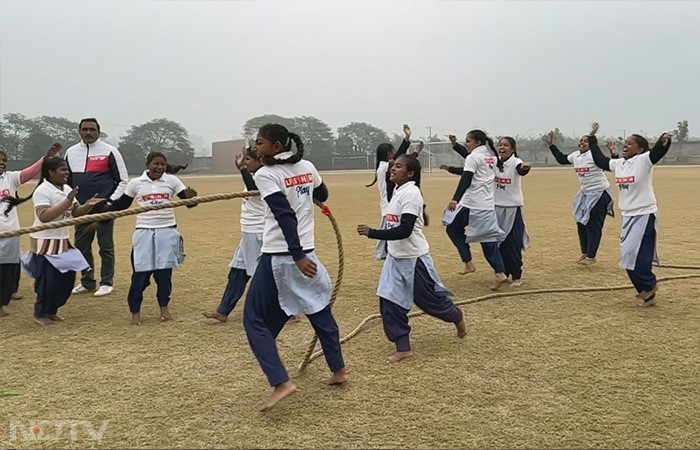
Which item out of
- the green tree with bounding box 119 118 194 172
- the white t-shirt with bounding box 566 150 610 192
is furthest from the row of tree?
the white t-shirt with bounding box 566 150 610 192

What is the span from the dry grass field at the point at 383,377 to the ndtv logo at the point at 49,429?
0.14 feet

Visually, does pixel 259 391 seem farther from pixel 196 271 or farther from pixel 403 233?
pixel 196 271

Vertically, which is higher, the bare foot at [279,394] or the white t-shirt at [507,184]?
the white t-shirt at [507,184]

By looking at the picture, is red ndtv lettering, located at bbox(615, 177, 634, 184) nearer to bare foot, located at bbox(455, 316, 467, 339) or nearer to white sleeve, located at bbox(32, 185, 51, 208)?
bare foot, located at bbox(455, 316, 467, 339)

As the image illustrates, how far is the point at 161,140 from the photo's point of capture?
70000 millimetres

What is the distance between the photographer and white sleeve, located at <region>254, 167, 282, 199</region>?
3.90 metres

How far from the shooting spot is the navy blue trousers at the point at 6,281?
6.61m

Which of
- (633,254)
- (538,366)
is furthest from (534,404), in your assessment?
(633,254)

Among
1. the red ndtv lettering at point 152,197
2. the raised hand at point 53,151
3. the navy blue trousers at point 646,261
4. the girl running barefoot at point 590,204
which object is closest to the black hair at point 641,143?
the navy blue trousers at point 646,261

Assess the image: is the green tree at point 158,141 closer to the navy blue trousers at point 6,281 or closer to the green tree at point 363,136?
the green tree at point 363,136

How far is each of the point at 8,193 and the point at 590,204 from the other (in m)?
7.87

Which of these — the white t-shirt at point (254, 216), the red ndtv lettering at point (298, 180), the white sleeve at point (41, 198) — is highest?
the red ndtv lettering at point (298, 180)

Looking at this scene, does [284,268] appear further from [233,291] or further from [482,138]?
[482,138]

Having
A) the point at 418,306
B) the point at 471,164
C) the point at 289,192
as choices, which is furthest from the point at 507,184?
the point at 289,192
